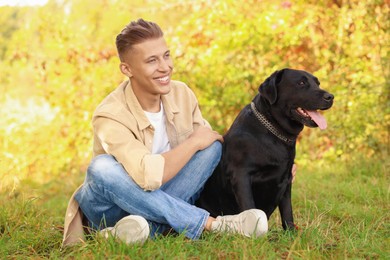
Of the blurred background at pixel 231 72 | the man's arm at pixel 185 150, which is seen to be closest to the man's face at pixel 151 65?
the man's arm at pixel 185 150

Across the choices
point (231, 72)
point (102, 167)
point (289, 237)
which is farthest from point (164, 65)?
point (231, 72)

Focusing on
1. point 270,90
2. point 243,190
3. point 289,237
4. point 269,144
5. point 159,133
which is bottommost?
point 289,237

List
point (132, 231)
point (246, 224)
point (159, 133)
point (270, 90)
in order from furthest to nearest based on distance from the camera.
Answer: point (159, 133), point (270, 90), point (246, 224), point (132, 231)

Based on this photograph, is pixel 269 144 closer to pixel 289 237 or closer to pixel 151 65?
pixel 289 237

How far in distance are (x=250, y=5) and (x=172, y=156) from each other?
473 cm

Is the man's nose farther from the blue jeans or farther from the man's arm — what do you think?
the blue jeans

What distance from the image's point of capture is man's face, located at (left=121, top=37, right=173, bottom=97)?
2.97 meters

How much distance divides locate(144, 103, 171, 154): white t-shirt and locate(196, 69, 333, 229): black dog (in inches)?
12.7

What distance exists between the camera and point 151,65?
117 inches

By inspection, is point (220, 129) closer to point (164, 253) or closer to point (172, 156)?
point (172, 156)

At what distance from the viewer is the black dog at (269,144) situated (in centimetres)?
291

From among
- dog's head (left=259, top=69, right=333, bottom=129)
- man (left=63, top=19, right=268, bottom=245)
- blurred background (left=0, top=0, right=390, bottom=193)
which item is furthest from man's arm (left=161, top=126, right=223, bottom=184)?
blurred background (left=0, top=0, right=390, bottom=193)

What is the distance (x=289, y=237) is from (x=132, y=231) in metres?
0.73

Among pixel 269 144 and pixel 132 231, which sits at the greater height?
pixel 269 144
